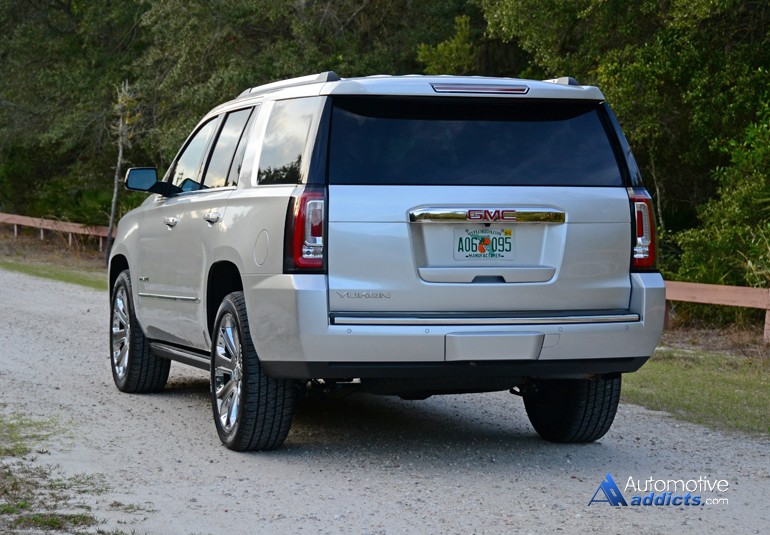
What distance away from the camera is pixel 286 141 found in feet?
23.1

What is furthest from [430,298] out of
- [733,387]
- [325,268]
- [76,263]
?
[76,263]

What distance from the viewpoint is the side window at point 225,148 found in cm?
791

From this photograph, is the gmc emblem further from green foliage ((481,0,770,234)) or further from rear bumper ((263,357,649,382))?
green foliage ((481,0,770,234))

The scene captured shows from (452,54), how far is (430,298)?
17965mm

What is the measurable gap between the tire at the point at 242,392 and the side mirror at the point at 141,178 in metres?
1.70

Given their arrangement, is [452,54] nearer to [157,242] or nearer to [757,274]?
[757,274]

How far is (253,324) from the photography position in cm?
687

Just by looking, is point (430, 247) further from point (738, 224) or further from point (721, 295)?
point (738, 224)

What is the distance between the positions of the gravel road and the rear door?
0.91m

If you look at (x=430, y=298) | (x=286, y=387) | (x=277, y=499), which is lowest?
(x=277, y=499)

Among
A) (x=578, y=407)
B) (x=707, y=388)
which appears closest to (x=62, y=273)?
(x=707, y=388)

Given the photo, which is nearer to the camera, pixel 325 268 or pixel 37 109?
pixel 325 268

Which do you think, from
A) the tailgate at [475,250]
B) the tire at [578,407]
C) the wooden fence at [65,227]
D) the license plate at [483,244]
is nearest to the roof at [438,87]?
the tailgate at [475,250]

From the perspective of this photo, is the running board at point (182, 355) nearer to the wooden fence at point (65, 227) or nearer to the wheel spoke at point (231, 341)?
the wheel spoke at point (231, 341)
